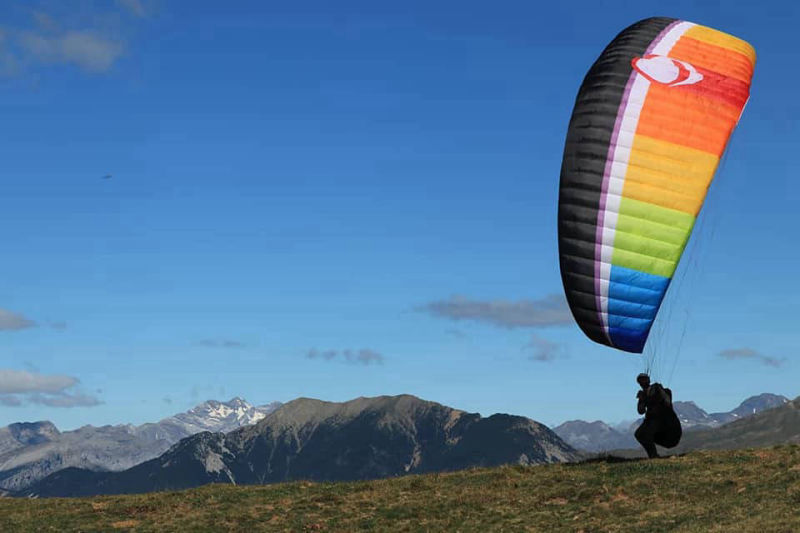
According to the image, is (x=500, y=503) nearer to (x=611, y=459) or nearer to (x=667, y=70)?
(x=611, y=459)

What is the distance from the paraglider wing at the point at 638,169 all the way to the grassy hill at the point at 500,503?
17.6 feet

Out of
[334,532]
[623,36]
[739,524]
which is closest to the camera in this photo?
[739,524]

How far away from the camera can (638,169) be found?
1435 inches

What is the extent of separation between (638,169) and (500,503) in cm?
1312

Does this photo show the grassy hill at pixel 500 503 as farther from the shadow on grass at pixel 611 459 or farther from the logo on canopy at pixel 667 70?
the logo on canopy at pixel 667 70

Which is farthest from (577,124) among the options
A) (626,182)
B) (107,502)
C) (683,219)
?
(107,502)

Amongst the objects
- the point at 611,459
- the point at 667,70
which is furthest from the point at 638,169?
the point at 611,459

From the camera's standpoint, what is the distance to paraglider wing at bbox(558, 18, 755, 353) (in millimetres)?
36344

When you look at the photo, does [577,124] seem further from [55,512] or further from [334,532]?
[55,512]

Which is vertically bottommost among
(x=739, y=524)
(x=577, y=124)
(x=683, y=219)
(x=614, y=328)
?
(x=739, y=524)

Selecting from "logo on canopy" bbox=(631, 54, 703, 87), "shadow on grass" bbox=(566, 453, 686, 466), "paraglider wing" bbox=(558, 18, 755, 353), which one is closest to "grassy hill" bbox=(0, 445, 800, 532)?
"shadow on grass" bbox=(566, 453, 686, 466)

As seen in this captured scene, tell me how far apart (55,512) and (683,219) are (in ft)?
87.9

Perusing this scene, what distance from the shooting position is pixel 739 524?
30.2m

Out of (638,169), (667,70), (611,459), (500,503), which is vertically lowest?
(500,503)
